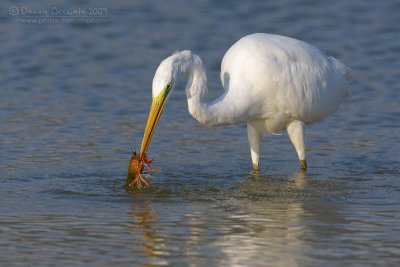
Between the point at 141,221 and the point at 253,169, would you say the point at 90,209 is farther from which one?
the point at 253,169

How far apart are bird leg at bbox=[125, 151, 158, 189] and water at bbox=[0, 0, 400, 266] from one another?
12cm

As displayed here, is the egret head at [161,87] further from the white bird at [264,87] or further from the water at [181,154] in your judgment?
the water at [181,154]

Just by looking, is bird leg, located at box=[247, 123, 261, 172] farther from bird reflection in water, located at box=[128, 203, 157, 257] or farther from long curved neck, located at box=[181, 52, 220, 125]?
bird reflection in water, located at box=[128, 203, 157, 257]

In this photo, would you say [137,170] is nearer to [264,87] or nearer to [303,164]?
[264,87]

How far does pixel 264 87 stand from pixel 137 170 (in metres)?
1.41

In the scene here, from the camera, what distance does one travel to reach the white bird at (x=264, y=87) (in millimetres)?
8953

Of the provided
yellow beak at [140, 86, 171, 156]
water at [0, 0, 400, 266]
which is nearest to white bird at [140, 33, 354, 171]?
yellow beak at [140, 86, 171, 156]

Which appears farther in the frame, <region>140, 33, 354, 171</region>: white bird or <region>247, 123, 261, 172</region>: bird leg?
<region>247, 123, 261, 172</region>: bird leg

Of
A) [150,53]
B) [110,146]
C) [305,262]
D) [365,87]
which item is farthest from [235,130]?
[305,262]

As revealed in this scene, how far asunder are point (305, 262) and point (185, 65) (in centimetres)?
272

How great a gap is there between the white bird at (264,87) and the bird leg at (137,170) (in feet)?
0.25

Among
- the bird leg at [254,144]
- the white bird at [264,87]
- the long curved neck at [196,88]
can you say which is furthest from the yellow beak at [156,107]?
the bird leg at [254,144]

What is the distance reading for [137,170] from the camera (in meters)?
8.86

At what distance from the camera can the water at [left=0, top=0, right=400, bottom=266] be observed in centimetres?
716
